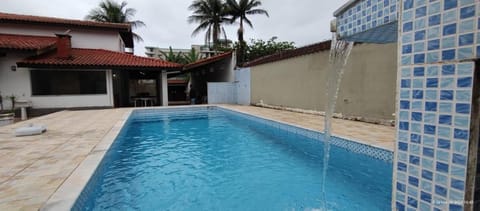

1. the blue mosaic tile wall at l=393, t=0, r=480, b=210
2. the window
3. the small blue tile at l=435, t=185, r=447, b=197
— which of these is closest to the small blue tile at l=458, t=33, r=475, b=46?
the blue mosaic tile wall at l=393, t=0, r=480, b=210

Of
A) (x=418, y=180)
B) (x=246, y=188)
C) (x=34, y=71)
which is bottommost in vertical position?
(x=246, y=188)

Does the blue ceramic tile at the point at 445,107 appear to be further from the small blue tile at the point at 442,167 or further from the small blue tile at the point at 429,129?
the small blue tile at the point at 442,167

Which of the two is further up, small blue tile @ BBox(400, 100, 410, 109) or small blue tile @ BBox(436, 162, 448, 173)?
small blue tile @ BBox(400, 100, 410, 109)

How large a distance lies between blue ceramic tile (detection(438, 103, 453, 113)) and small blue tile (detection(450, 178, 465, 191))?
27 cm

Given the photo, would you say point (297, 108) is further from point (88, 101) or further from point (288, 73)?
point (88, 101)

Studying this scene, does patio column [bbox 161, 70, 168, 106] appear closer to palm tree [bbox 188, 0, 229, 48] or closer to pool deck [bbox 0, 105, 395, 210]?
pool deck [bbox 0, 105, 395, 210]

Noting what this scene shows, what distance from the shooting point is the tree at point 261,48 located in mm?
24344

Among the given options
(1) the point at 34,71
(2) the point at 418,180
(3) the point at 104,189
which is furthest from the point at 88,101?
(2) the point at 418,180

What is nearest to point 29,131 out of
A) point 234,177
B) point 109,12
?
point 234,177

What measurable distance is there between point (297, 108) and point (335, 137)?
5.50m

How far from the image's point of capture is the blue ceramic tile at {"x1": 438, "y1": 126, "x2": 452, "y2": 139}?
101 centimetres

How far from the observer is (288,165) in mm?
4930

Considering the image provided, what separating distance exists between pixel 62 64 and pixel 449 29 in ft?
47.7

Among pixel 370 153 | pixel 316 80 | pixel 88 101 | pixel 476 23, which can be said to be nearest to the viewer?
pixel 476 23
